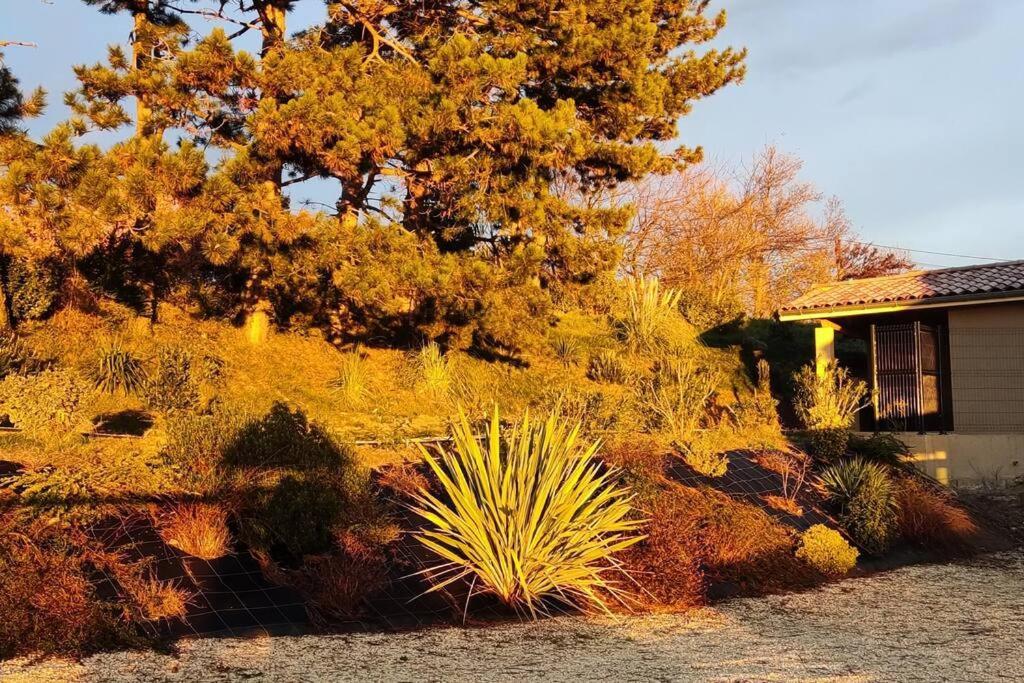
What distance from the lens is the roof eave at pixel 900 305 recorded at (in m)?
15.0

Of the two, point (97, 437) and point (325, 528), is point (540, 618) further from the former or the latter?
point (97, 437)

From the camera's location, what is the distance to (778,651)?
20.2 feet

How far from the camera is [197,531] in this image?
7398 mm

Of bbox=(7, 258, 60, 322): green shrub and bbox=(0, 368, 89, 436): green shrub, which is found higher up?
bbox=(7, 258, 60, 322): green shrub

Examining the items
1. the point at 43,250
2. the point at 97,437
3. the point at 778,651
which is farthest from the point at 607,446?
the point at 43,250

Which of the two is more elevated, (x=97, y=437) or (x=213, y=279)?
(x=213, y=279)

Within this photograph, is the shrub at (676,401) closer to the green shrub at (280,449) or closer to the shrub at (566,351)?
the shrub at (566,351)

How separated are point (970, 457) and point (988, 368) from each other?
73.1 inches

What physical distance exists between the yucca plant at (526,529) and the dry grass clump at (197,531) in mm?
1686

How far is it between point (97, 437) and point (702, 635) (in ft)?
22.1

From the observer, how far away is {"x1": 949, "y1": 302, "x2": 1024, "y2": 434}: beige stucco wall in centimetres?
1516

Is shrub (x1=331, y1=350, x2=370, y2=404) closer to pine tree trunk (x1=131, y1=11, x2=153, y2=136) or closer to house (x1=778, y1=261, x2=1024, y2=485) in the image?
pine tree trunk (x1=131, y1=11, x2=153, y2=136)

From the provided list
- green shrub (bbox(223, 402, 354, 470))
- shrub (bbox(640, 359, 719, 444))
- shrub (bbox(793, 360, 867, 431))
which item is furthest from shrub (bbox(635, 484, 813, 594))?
shrub (bbox(793, 360, 867, 431))

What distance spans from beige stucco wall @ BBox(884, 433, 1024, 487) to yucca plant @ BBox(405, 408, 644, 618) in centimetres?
872
